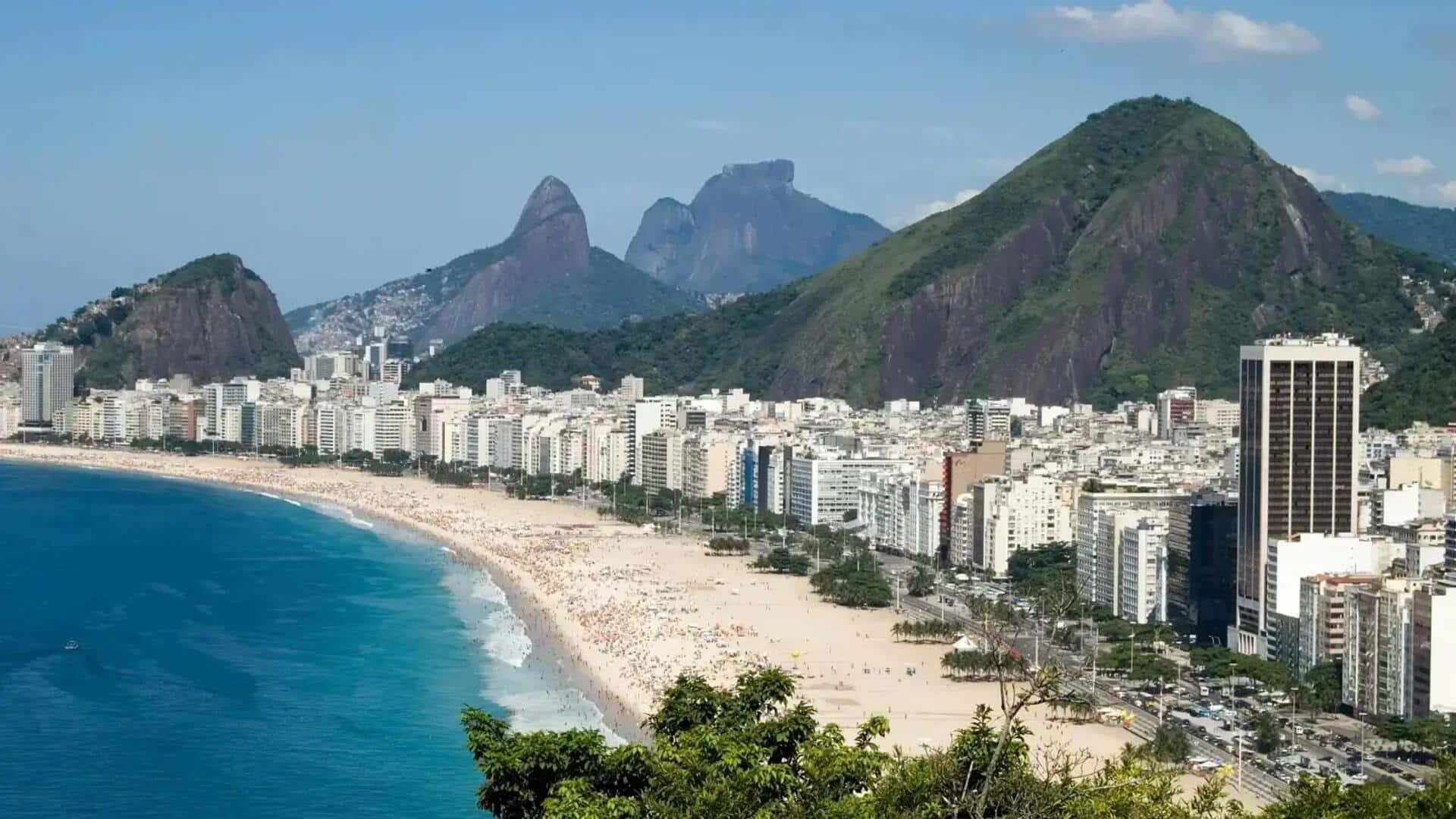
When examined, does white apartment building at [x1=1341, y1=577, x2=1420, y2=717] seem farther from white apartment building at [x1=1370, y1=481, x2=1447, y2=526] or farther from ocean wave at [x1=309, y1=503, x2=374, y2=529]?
ocean wave at [x1=309, y1=503, x2=374, y2=529]

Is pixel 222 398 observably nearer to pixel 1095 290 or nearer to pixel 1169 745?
pixel 1095 290

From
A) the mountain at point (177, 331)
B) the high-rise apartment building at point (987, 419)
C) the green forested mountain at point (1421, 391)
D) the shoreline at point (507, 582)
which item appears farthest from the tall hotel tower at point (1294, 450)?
the mountain at point (177, 331)

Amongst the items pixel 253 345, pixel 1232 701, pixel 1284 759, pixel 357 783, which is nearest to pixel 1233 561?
pixel 1232 701

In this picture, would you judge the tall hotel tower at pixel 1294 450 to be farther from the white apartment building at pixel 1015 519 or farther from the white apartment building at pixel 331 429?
the white apartment building at pixel 331 429

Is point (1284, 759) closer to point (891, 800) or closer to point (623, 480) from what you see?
point (891, 800)

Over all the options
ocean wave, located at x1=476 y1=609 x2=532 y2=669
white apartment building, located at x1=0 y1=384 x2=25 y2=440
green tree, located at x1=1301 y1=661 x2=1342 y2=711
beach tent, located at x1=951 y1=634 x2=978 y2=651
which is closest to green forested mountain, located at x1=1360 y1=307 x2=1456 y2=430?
beach tent, located at x1=951 y1=634 x2=978 y2=651

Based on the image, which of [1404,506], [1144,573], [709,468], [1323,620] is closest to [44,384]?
[709,468]
